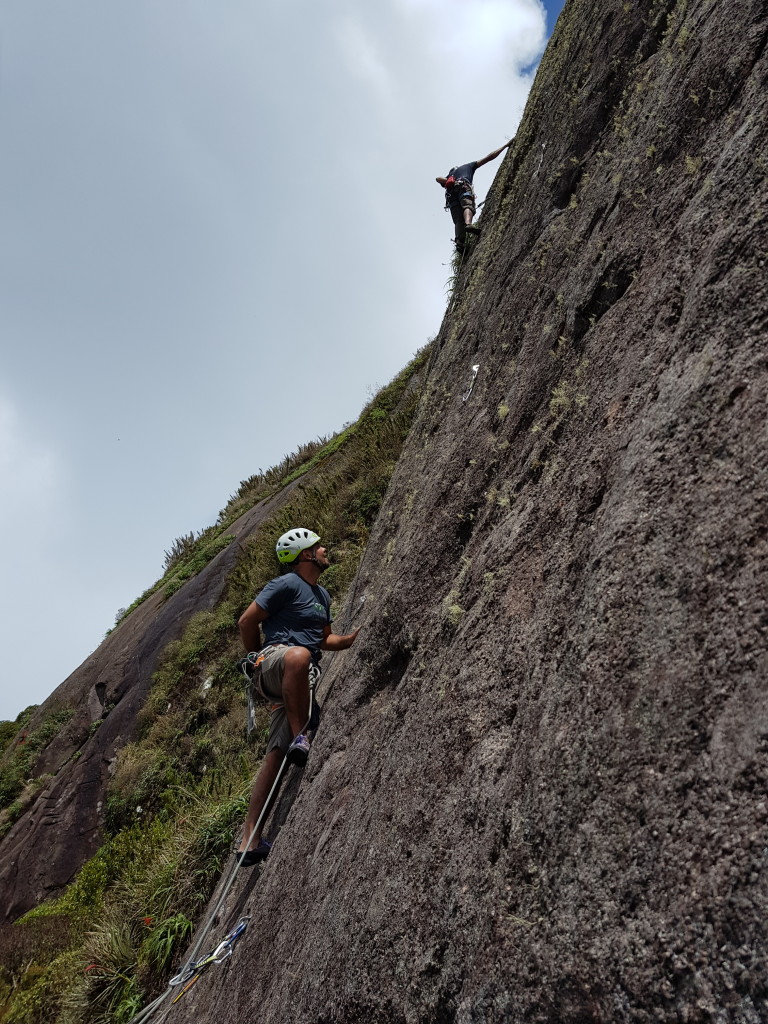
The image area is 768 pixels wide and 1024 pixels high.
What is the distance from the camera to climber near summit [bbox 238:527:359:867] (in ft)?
16.6

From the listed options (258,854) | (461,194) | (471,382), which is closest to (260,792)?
(258,854)

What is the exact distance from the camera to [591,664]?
205cm

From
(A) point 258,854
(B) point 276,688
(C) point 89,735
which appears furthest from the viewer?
(C) point 89,735

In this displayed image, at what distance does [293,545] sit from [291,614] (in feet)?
2.41

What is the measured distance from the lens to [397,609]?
427 centimetres

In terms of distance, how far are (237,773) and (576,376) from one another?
752 centimetres

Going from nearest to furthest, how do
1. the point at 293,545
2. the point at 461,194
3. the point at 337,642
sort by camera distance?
the point at 337,642, the point at 293,545, the point at 461,194

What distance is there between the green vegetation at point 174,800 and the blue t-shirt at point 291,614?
329 centimetres

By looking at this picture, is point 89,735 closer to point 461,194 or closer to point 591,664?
point 461,194

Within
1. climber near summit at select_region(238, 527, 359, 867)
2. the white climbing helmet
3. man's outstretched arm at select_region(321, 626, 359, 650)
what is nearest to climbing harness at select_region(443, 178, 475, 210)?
the white climbing helmet

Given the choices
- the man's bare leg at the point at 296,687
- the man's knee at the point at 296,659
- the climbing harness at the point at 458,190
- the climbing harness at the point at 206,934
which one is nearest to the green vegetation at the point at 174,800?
the climbing harness at the point at 206,934

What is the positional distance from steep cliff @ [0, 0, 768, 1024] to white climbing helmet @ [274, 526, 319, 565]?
125 cm

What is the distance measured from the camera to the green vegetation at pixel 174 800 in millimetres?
6859

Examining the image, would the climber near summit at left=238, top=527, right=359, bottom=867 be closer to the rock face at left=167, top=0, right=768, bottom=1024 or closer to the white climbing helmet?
the white climbing helmet
